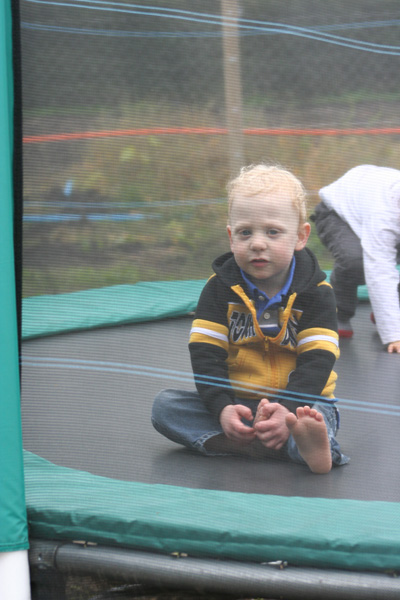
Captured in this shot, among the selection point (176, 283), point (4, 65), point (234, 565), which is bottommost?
point (234, 565)

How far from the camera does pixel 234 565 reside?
1.14m

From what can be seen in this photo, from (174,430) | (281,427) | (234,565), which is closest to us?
(234,565)

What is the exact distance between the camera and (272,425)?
126 centimetres

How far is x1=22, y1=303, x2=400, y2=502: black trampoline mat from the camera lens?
1.26 meters

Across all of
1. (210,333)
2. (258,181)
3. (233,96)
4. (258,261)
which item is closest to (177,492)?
(210,333)

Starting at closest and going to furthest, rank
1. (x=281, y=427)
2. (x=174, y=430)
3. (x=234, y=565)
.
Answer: (x=234, y=565) < (x=281, y=427) < (x=174, y=430)

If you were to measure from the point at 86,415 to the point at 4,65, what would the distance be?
23.6 inches

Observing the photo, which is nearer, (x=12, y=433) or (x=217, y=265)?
(x=12, y=433)

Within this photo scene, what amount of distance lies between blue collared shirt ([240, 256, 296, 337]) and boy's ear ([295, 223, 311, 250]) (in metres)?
0.03

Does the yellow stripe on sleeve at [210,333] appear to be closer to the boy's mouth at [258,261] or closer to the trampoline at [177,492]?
the trampoline at [177,492]

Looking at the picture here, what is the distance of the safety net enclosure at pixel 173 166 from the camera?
1176 millimetres

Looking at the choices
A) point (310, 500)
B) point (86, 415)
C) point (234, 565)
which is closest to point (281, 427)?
point (310, 500)

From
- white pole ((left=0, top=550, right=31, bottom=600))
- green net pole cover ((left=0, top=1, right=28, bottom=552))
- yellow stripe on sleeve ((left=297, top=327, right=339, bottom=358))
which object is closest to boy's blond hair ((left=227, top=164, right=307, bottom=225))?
yellow stripe on sleeve ((left=297, top=327, right=339, bottom=358))

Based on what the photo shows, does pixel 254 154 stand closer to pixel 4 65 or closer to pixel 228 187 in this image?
pixel 228 187
